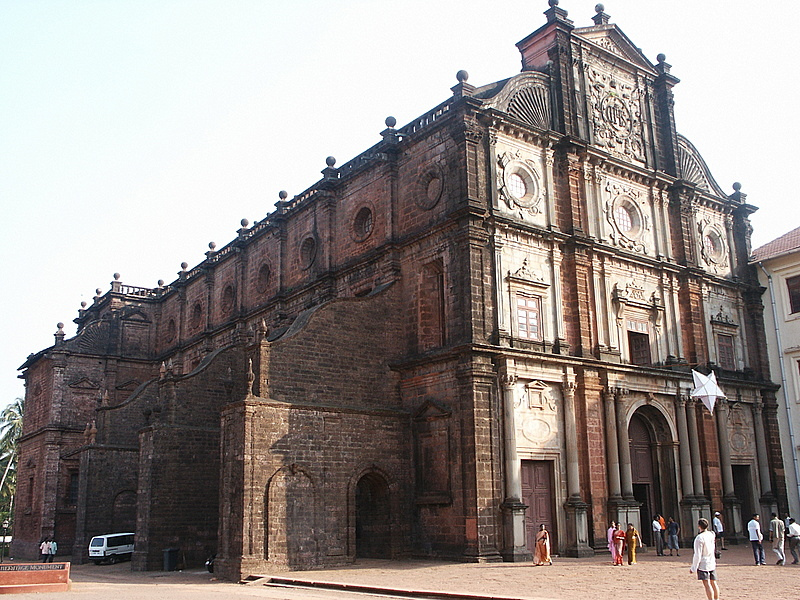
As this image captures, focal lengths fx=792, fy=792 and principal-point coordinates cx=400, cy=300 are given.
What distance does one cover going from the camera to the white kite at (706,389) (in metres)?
26.3

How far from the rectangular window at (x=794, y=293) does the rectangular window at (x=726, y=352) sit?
9.33 ft

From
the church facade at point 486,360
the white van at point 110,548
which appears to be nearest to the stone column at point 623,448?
the church facade at point 486,360

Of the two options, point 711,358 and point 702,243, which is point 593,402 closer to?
point 711,358

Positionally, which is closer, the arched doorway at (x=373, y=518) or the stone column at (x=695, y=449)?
the arched doorway at (x=373, y=518)

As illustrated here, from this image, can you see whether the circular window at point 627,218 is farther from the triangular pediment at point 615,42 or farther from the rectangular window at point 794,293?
the rectangular window at point 794,293

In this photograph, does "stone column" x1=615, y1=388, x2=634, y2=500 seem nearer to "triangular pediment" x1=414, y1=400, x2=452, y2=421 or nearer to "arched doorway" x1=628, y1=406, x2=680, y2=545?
"arched doorway" x1=628, y1=406, x2=680, y2=545

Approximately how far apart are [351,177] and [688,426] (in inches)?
573

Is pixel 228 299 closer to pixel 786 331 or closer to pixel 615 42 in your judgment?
pixel 615 42

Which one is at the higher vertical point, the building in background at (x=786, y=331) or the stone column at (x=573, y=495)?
the building in background at (x=786, y=331)

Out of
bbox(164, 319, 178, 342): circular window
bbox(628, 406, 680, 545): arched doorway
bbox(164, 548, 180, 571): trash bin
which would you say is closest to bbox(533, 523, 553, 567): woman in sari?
bbox(628, 406, 680, 545): arched doorway

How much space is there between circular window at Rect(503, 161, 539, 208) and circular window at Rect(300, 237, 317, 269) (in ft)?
29.0

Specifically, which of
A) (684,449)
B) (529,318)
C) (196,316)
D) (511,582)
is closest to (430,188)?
(529,318)

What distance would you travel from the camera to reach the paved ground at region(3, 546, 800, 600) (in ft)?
49.5

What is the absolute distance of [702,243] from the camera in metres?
30.5
